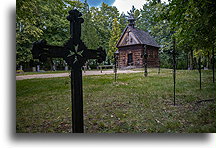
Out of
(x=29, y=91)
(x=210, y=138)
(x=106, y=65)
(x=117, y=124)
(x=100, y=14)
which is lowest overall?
(x=210, y=138)

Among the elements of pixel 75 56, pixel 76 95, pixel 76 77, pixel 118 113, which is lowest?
pixel 118 113

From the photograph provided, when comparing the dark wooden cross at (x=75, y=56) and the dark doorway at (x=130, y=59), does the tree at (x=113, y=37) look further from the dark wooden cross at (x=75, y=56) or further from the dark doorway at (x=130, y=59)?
the dark doorway at (x=130, y=59)

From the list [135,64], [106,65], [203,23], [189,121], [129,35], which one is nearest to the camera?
[189,121]

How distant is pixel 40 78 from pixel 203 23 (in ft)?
11.3

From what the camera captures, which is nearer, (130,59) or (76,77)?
(76,77)

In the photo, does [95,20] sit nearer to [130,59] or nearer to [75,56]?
[75,56]

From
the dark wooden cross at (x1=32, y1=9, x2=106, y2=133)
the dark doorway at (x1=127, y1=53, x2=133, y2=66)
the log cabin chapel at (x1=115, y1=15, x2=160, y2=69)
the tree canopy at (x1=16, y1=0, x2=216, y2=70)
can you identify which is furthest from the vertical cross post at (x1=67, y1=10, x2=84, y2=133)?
the dark doorway at (x1=127, y1=53, x2=133, y2=66)

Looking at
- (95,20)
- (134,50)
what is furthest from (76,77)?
(134,50)

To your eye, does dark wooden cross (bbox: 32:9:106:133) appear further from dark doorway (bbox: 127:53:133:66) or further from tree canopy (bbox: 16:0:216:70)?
dark doorway (bbox: 127:53:133:66)

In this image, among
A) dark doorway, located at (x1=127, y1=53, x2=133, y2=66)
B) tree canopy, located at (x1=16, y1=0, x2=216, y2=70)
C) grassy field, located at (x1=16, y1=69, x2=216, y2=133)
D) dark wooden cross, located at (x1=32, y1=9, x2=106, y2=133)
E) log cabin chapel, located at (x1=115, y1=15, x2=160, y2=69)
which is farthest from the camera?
log cabin chapel, located at (x1=115, y1=15, x2=160, y2=69)

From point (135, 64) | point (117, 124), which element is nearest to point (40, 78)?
point (117, 124)

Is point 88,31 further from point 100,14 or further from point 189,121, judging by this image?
point 189,121

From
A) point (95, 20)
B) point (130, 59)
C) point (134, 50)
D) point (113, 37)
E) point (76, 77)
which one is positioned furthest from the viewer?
point (134, 50)

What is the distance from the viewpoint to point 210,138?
2.11m
